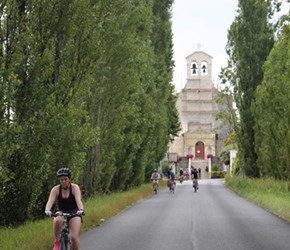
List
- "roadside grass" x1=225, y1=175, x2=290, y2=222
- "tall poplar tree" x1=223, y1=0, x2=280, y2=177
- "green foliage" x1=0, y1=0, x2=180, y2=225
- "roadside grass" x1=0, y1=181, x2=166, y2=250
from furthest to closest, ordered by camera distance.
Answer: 1. "tall poplar tree" x1=223, y1=0, x2=280, y2=177
2. "roadside grass" x1=225, y1=175, x2=290, y2=222
3. "green foliage" x1=0, y1=0, x2=180, y2=225
4. "roadside grass" x1=0, y1=181, x2=166, y2=250

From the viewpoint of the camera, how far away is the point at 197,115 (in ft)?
363

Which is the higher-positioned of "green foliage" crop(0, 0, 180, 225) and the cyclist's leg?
"green foliage" crop(0, 0, 180, 225)

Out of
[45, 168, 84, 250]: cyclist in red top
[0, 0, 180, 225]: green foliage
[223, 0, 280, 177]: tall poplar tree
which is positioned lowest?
[45, 168, 84, 250]: cyclist in red top

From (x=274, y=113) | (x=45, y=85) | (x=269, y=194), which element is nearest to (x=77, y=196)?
(x=45, y=85)

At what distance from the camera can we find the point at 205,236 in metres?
16.9

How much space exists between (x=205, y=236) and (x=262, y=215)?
7876 millimetres

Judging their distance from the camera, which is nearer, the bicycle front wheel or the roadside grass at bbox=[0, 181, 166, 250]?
the bicycle front wheel

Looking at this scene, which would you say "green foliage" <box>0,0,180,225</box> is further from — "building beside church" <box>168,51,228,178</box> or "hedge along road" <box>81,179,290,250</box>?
"building beside church" <box>168,51,228,178</box>

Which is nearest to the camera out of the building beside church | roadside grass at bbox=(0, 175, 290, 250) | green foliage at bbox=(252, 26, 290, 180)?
roadside grass at bbox=(0, 175, 290, 250)

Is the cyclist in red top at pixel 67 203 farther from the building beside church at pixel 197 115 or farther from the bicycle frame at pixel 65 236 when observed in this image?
the building beside church at pixel 197 115

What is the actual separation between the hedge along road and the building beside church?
3113 inches

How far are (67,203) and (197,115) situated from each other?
101 metres

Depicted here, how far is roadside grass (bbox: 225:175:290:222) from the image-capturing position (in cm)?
2537

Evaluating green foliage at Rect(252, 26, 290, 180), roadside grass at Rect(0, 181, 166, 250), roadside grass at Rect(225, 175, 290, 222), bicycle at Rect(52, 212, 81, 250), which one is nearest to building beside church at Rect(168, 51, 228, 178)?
roadside grass at Rect(225, 175, 290, 222)
